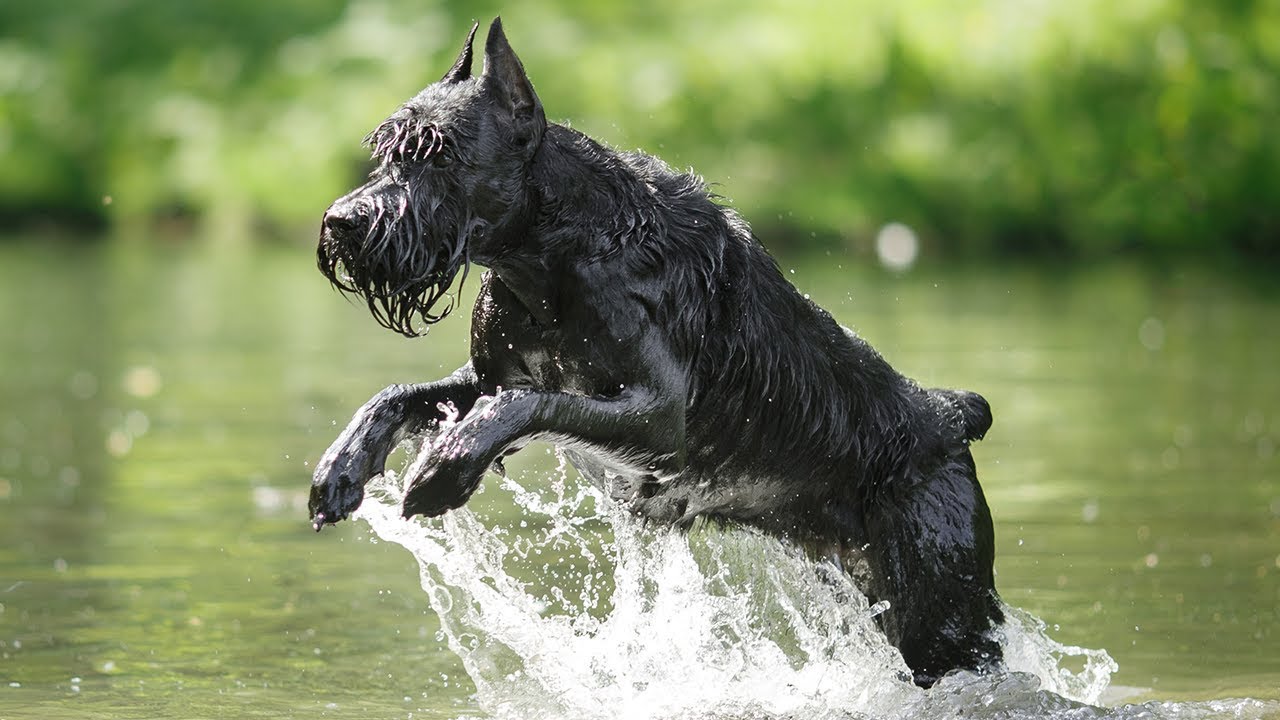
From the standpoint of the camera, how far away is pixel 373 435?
566 centimetres

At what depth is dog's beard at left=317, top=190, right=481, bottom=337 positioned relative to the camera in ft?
17.2

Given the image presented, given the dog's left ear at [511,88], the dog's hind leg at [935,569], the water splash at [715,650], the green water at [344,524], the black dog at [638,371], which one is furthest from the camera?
the green water at [344,524]

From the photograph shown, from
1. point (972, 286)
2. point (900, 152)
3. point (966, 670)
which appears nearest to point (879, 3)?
point (900, 152)

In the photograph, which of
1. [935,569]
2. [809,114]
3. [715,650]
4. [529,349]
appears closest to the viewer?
[529,349]

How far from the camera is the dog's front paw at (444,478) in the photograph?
5285mm

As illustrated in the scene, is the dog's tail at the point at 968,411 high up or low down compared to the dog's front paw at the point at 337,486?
up

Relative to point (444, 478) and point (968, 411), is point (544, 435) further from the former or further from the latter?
point (968, 411)

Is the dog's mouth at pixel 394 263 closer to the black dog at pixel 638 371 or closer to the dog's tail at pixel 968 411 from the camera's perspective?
the black dog at pixel 638 371

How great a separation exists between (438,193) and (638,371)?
0.80 meters

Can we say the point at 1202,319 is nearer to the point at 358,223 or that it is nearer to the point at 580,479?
the point at 580,479

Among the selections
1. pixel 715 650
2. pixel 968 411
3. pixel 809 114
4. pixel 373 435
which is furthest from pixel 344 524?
pixel 809 114

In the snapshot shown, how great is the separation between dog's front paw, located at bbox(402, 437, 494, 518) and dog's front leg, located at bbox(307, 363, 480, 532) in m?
0.21

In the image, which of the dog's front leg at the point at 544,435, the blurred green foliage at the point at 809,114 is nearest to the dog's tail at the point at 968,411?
the dog's front leg at the point at 544,435

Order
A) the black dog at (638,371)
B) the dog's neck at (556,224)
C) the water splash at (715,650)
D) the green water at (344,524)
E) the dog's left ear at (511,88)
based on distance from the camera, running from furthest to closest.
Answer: the green water at (344,524) → the water splash at (715,650) → the dog's neck at (556,224) → the dog's left ear at (511,88) → the black dog at (638,371)
